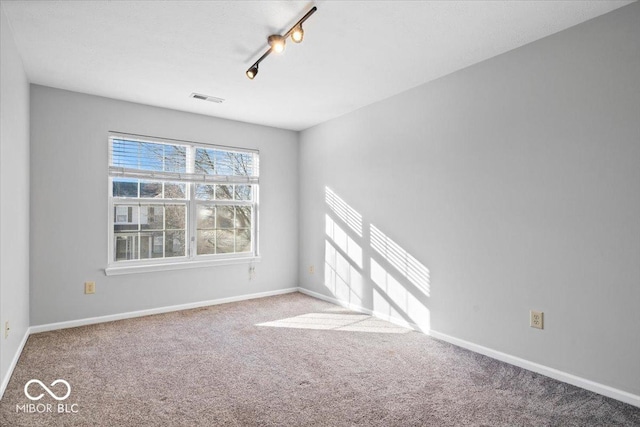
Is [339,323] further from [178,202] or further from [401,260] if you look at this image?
[178,202]

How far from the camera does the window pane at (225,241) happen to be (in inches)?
182

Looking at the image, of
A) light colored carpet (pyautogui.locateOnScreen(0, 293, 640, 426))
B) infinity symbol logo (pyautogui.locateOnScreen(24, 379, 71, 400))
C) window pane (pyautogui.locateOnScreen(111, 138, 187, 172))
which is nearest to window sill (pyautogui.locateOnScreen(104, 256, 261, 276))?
light colored carpet (pyautogui.locateOnScreen(0, 293, 640, 426))

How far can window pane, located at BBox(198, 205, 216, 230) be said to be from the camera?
14.7 ft

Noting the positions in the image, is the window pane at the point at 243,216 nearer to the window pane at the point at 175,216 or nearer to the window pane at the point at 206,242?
the window pane at the point at 206,242

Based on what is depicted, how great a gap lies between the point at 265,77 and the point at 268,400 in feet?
8.64

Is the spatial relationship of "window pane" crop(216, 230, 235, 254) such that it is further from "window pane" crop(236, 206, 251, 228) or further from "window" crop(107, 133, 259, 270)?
"window pane" crop(236, 206, 251, 228)

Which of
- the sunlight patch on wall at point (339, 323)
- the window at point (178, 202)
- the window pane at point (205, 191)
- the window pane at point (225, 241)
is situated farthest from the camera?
the window pane at point (225, 241)

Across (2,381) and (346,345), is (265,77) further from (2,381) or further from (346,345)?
(2,381)

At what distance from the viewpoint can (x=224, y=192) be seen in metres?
4.68

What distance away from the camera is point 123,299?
3906 mm

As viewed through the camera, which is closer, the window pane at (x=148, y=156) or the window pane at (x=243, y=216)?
the window pane at (x=148, y=156)

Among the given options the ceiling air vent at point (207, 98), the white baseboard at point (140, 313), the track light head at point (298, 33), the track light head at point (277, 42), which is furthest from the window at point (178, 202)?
the track light head at point (298, 33)

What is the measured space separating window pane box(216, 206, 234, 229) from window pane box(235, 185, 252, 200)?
0.18 m
